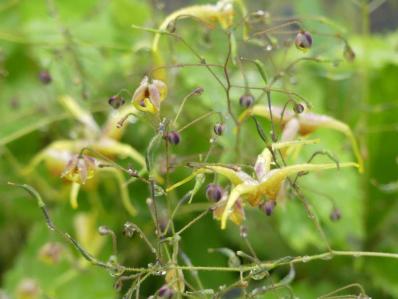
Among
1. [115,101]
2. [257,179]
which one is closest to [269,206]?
[257,179]

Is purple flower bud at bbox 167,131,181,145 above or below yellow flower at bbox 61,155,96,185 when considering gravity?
above

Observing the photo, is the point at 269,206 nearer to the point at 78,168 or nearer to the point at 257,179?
the point at 257,179

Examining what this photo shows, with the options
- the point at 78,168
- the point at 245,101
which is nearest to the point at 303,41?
the point at 245,101

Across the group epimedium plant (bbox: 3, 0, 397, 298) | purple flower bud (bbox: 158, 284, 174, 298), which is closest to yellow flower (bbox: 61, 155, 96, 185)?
epimedium plant (bbox: 3, 0, 397, 298)

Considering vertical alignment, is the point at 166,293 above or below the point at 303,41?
below

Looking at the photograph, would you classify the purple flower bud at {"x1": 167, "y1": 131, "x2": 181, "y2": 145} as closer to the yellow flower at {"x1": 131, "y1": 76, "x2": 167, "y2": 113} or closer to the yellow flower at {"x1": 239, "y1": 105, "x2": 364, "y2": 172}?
the yellow flower at {"x1": 131, "y1": 76, "x2": 167, "y2": 113}

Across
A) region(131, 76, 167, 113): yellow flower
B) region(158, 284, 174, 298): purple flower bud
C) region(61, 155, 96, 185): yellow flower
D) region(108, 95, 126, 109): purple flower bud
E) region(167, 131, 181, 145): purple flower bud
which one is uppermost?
region(131, 76, 167, 113): yellow flower

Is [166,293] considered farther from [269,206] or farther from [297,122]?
[297,122]

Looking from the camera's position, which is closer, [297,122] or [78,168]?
[78,168]

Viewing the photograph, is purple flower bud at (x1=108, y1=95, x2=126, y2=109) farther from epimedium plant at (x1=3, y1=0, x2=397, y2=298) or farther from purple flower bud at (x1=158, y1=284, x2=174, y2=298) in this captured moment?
purple flower bud at (x1=158, y1=284, x2=174, y2=298)

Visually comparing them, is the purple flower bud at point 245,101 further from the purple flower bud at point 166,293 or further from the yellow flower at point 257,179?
the purple flower bud at point 166,293

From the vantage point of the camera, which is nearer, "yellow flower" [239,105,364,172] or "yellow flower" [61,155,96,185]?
"yellow flower" [61,155,96,185]
